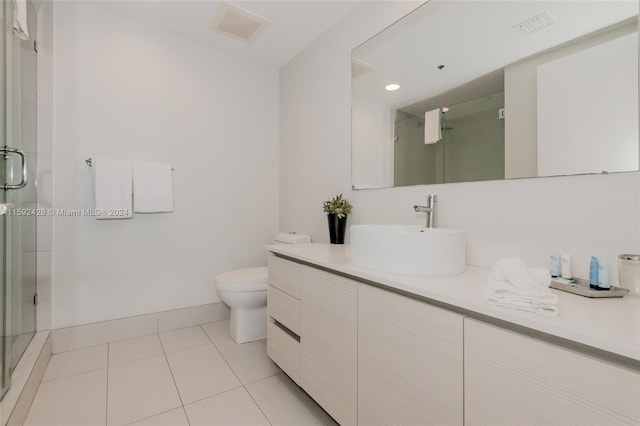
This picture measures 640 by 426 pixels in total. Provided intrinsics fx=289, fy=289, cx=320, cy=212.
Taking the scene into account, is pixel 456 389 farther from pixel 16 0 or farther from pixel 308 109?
pixel 16 0

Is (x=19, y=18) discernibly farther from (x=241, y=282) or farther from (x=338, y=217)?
(x=338, y=217)

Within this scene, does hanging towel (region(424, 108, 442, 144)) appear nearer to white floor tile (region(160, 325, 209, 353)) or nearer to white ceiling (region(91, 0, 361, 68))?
white ceiling (region(91, 0, 361, 68))

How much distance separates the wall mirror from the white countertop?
1.47ft

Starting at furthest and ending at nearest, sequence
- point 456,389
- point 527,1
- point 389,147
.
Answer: point 389,147, point 527,1, point 456,389

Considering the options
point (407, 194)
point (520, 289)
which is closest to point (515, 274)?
point (520, 289)

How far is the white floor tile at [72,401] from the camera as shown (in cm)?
124

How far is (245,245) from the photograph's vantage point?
249 cm

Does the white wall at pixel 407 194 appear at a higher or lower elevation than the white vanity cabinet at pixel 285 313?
higher

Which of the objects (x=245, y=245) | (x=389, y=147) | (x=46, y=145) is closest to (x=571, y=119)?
(x=389, y=147)

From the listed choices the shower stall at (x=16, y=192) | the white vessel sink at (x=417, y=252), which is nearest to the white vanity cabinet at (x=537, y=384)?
the white vessel sink at (x=417, y=252)

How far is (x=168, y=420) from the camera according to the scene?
1253mm

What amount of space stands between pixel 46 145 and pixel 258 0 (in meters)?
1.57

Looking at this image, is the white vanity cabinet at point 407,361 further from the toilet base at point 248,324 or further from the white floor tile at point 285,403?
the toilet base at point 248,324

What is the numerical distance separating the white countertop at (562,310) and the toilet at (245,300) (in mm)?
994
